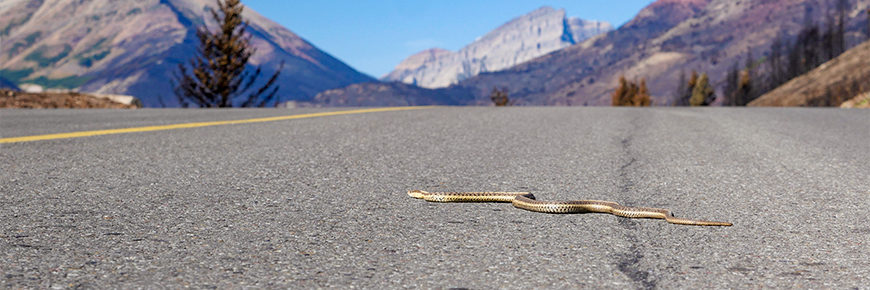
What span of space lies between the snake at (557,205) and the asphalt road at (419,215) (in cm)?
6

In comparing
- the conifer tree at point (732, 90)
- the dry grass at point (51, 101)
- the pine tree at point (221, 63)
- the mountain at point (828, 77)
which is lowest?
the conifer tree at point (732, 90)

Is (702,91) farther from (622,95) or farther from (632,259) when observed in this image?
(632,259)

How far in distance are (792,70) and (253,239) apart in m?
115

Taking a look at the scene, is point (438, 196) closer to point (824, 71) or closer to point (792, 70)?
point (824, 71)

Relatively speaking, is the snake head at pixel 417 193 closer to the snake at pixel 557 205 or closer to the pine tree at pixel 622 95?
the snake at pixel 557 205

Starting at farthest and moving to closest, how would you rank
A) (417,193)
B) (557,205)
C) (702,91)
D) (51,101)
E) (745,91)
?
(745,91) → (702,91) → (51,101) → (417,193) → (557,205)

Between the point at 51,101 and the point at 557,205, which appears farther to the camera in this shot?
the point at 51,101

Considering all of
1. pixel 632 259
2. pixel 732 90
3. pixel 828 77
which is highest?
pixel 632 259

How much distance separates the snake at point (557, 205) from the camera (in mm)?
3527

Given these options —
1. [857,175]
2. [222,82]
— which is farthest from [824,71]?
[857,175]

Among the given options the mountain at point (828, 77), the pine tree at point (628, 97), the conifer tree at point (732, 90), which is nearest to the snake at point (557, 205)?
the mountain at point (828, 77)

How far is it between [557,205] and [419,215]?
80cm

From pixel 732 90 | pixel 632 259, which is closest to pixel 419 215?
pixel 632 259

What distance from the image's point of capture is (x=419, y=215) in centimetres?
362
